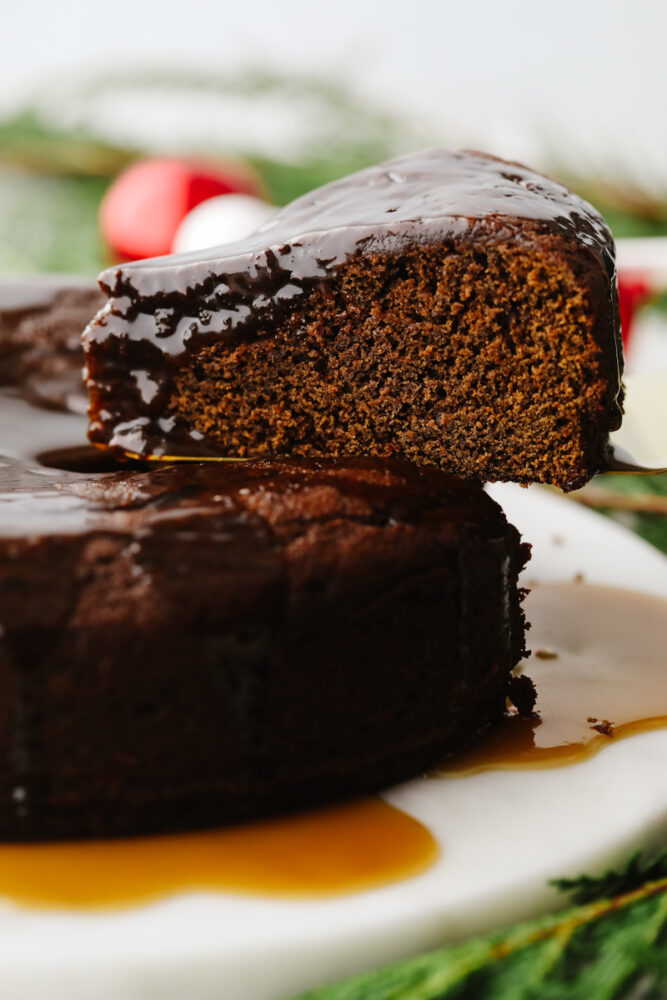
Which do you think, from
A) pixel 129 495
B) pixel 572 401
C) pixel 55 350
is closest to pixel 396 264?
pixel 572 401

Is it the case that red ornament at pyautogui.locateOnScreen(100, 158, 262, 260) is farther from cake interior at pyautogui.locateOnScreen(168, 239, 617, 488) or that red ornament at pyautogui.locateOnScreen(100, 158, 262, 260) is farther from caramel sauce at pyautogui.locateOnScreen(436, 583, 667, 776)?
caramel sauce at pyautogui.locateOnScreen(436, 583, 667, 776)

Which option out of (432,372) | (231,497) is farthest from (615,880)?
(432,372)

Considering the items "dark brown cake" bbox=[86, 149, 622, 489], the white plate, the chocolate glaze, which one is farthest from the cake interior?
the white plate

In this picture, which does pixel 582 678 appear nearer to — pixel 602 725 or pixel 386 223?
pixel 602 725

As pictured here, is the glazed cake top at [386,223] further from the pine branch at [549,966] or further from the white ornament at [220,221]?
the white ornament at [220,221]

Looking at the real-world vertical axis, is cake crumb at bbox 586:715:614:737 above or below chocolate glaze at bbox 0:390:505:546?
below

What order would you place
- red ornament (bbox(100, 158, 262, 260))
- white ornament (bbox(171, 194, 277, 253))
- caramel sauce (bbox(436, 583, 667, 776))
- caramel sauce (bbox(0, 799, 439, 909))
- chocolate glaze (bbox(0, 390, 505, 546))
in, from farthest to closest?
red ornament (bbox(100, 158, 262, 260))
white ornament (bbox(171, 194, 277, 253))
caramel sauce (bbox(436, 583, 667, 776))
chocolate glaze (bbox(0, 390, 505, 546))
caramel sauce (bbox(0, 799, 439, 909))

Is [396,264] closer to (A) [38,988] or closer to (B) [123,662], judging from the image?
(B) [123,662]
